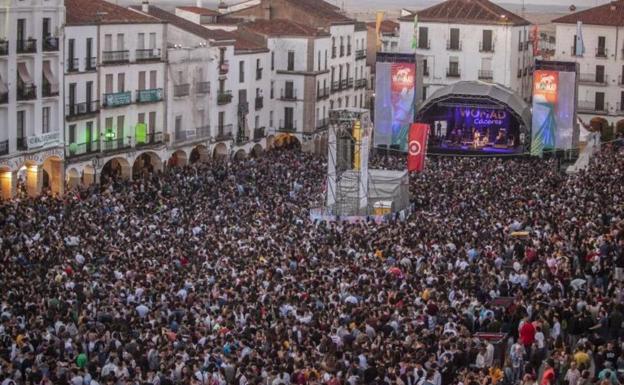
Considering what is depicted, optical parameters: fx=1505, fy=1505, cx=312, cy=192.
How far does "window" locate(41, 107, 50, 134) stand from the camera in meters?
61.9

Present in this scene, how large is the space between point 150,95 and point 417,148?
13.6 metres

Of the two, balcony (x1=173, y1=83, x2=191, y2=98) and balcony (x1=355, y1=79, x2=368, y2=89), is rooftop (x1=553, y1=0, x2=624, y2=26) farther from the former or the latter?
balcony (x1=173, y1=83, x2=191, y2=98)

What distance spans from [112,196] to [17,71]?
7812mm

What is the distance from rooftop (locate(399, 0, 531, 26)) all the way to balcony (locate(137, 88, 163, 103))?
84.4 feet

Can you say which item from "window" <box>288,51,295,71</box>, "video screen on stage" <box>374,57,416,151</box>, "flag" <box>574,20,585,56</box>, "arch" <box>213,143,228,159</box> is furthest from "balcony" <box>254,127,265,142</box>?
"flag" <box>574,20,585,56</box>

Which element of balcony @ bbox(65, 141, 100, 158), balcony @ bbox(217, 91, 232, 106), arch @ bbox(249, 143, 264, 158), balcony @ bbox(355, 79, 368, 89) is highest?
balcony @ bbox(355, 79, 368, 89)

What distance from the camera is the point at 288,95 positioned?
83062 mm

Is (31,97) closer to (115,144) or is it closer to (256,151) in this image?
(115,144)

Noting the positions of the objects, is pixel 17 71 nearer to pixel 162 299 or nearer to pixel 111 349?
pixel 162 299

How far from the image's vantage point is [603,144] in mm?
84375

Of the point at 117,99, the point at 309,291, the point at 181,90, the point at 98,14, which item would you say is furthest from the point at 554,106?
the point at 309,291

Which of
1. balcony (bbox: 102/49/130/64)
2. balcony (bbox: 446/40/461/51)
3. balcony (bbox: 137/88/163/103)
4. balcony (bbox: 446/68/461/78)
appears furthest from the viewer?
balcony (bbox: 446/68/461/78)

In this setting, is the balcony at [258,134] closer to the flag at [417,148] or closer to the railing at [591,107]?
the flag at [417,148]

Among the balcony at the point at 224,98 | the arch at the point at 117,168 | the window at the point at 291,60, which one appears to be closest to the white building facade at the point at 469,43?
the window at the point at 291,60
